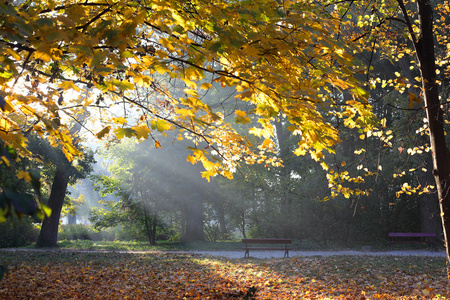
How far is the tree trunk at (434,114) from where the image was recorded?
4.53m

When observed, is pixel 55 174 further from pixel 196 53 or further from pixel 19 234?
pixel 196 53

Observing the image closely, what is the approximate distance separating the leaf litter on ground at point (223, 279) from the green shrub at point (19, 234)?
7.78 metres

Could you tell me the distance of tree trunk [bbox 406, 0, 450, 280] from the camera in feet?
14.9

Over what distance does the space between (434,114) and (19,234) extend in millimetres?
18854

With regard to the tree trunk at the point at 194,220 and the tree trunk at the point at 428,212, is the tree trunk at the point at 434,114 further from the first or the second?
the tree trunk at the point at 194,220

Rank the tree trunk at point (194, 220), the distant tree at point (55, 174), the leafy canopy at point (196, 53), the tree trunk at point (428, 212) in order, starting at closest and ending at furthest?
the leafy canopy at point (196, 53), the tree trunk at point (428, 212), the distant tree at point (55, 174), the tree trunk at point (194, 220)

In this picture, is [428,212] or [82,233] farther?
[82,233]

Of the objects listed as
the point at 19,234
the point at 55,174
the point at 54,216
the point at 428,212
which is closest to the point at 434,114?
the point at 428,212

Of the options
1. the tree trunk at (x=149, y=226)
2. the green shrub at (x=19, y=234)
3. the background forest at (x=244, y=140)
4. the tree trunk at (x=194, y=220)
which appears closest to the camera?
the background forest at (x=244, y=140)

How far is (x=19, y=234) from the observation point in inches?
715

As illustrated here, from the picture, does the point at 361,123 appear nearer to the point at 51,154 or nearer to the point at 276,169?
the point at 51,154

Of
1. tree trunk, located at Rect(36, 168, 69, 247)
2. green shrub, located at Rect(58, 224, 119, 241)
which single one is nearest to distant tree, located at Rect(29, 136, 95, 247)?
tree trunk, located at Rect(36, 168, 69, 247)

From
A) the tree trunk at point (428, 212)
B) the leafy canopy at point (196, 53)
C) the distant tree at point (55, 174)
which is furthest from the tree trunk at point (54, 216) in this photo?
the tree trunk at point (428, 212)

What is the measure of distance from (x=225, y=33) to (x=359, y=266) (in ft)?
26.9
